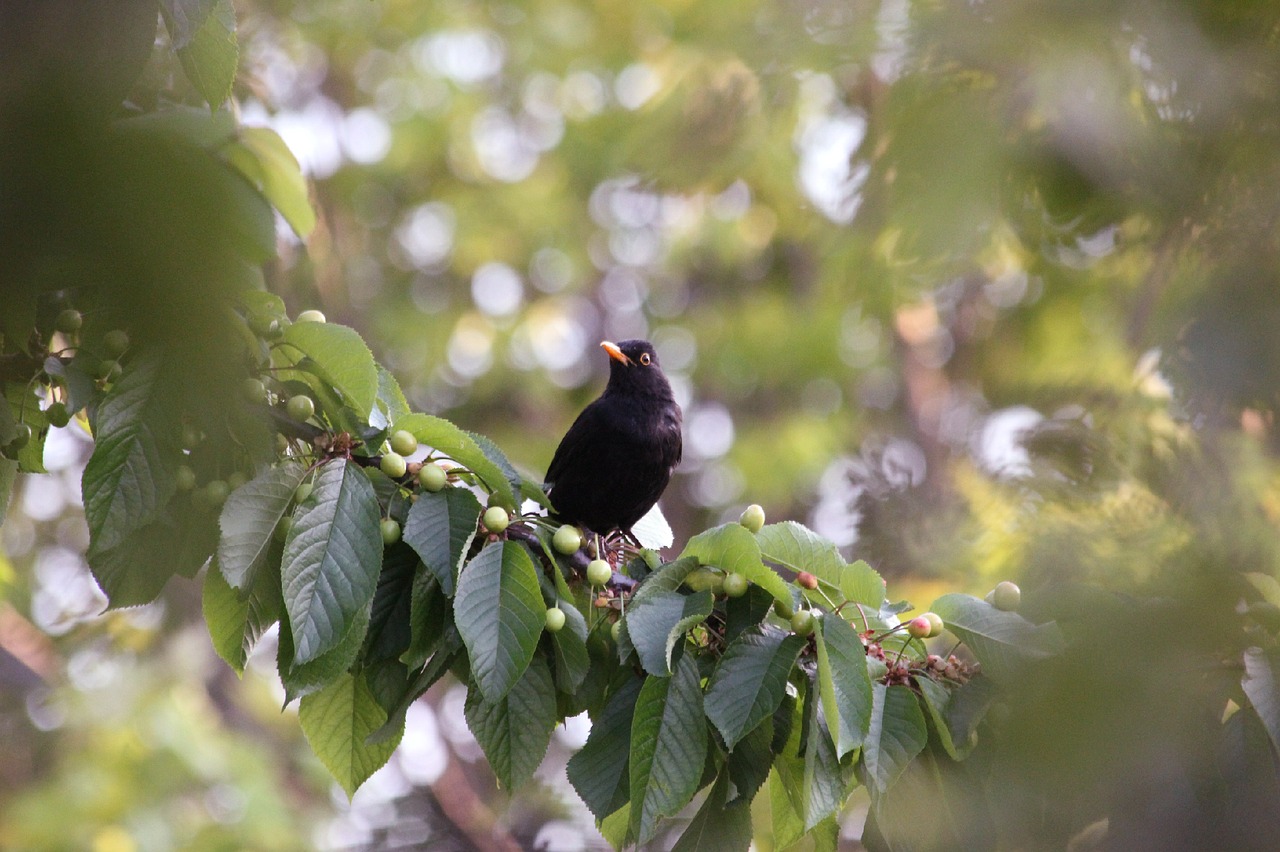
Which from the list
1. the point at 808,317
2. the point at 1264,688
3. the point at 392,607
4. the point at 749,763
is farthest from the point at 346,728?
the point at 808,317

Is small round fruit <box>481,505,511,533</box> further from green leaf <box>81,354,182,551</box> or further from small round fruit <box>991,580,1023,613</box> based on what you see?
small round fruit <box>991,580,1023,613</box>

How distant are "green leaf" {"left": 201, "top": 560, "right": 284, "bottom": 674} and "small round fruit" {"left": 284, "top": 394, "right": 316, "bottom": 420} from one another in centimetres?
31

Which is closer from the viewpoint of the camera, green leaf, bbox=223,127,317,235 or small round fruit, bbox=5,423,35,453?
small round fruit, bbox=5,423,35,453

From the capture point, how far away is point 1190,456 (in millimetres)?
1398

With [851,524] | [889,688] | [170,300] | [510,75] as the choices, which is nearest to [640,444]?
[851,524]

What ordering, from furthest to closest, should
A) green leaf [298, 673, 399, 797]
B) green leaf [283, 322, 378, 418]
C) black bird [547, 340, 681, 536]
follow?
black bird [547, 340, 681, 536]
green leaf [298, 673, 399, 797]
green leaf [283, 322, 378, 418]

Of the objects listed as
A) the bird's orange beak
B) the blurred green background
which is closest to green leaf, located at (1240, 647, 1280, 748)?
the blurred green background

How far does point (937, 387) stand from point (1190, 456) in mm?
7317

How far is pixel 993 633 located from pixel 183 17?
66.3 inches

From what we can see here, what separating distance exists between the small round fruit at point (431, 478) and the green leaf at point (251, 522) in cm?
24

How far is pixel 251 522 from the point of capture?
195cm

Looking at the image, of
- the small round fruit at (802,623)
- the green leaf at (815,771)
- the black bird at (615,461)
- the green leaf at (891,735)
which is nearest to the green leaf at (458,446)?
the small round fruit at (802,623)

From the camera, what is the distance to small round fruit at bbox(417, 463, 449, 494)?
2.17 m

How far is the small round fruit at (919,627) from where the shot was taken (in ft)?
7.11
